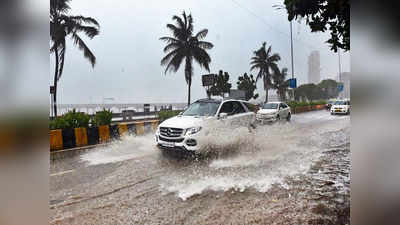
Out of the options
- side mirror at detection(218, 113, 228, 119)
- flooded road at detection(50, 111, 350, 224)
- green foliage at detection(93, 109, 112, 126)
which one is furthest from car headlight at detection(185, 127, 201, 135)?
green foliage at detection(93, 109, 112, 126)

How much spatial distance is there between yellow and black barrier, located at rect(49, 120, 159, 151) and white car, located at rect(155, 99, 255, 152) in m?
3.01

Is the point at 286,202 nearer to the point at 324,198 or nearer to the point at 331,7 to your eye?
the point at 324,198

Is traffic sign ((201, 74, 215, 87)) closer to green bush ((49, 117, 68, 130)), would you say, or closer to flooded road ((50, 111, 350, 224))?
flooded road ((50, 111, 350, 224))

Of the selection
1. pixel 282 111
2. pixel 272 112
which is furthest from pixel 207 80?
pixel 282 111

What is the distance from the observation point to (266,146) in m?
6.70

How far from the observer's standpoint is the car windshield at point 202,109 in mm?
5730

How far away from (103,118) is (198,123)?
4.44m

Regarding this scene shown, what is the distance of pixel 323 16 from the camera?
3.61 metres

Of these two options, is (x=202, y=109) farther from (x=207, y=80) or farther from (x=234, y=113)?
(x=207, y=80)

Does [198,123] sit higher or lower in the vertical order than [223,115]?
lower

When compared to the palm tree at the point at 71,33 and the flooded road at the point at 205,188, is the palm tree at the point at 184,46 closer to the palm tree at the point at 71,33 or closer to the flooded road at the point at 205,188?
the palm tree at the point at 71,33

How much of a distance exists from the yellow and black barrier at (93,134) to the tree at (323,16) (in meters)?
5.89

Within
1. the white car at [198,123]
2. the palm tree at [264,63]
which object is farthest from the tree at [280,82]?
the white car at [198,123]

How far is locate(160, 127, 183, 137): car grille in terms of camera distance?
4.97 m
